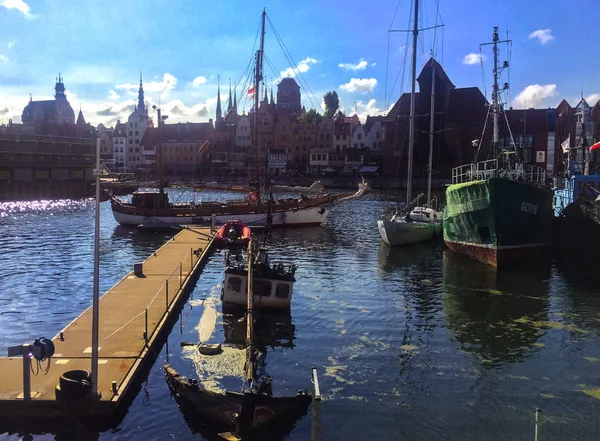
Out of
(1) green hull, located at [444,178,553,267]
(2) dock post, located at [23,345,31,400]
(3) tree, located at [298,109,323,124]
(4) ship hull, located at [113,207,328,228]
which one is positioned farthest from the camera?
(3) tree, located at [298,109,323,124]

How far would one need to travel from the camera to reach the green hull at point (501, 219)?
33844mm

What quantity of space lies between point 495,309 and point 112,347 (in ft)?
56.5

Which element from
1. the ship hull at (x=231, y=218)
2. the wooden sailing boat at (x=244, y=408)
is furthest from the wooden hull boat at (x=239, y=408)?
the ship hull at (x=231, y=218)

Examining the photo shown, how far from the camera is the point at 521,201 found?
34781 millimetres

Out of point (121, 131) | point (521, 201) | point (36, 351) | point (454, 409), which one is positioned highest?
point (121, 131)

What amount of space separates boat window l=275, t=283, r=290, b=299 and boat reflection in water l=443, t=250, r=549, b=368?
6.85m

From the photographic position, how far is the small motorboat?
134 ft

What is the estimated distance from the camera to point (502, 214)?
33.8 meters

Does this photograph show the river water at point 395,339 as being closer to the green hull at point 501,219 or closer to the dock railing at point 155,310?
the dock railing at point 155,310

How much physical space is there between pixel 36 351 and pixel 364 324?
43.4 ft

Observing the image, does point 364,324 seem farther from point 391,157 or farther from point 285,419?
point 391,157

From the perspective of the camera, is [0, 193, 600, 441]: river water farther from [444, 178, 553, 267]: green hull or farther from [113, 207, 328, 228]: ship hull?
[113, 207, 328, 228]: ship hull

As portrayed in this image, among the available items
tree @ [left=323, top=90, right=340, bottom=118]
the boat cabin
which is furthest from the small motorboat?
tree @ [left=323, top=90, right=340, bottom=118]

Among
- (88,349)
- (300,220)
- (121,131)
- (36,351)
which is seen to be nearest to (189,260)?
(88,349)
